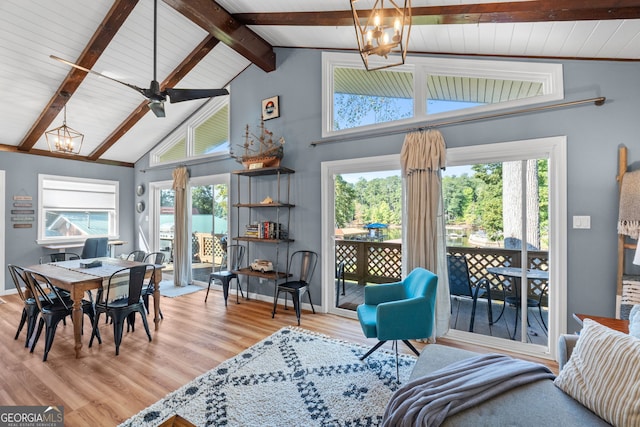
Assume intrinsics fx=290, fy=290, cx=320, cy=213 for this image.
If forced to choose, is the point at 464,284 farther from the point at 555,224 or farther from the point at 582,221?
the point at 582,221

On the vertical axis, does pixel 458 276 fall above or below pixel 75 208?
below

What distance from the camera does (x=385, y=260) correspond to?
4234mm

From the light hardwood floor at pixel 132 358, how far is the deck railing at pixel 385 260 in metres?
0.78

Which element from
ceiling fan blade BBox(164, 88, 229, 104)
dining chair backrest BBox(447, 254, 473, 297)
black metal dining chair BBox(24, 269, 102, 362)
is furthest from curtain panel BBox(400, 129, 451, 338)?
black metal dining chair BBox(24, 269, 102, 362)

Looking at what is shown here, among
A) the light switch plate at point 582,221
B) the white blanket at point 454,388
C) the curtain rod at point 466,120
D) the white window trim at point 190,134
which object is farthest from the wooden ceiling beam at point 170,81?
the light switch plate at point 582,221

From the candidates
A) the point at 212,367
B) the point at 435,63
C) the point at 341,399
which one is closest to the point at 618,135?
the point at 435,63

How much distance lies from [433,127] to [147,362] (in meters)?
3.77

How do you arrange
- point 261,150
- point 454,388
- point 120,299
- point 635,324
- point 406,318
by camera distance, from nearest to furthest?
point 454,388, point 635,324, point 406,318, point 120,299, point 261,150

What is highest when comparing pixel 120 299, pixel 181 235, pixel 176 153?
pixel 176 153

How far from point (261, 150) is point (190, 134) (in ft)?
7.02

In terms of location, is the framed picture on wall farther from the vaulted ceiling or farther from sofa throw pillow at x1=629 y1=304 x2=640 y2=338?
sofa throw pillow at x1=629 y1=304 x2=640 y2=338

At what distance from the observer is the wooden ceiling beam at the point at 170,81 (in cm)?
416

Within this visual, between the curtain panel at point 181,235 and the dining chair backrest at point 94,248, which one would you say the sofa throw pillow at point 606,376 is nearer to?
the curtain panel at point 181,235

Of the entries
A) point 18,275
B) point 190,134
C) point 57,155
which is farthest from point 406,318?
point 57,155
